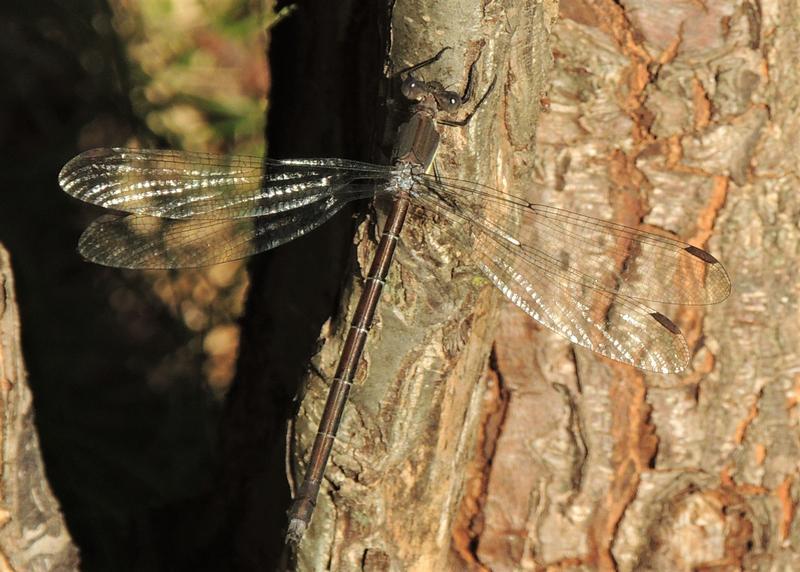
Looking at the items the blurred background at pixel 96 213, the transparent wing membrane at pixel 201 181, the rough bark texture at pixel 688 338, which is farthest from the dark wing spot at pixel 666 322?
the blurred background at pixel 96 213

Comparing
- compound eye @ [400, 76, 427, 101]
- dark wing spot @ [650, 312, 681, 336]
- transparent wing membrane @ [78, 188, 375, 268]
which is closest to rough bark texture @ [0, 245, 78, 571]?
transparent wing membrane @ [78, 188, 375, 268]

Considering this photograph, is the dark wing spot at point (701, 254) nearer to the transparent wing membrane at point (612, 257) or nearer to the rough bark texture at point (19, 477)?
the transparent wing membrane at point (612, 257)

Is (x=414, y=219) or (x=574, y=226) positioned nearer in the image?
(x=414, y=219)

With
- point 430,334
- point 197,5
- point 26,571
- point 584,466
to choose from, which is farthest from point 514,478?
point 197,5

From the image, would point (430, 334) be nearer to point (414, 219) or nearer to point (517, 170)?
point (414, 219)

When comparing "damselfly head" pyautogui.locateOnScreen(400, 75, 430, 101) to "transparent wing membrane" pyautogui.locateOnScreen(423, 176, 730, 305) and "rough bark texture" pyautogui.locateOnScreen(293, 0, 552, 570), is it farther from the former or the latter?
"transparent wing membrane" pyautogui.locateOnScreen(423, 176, 730, 305)

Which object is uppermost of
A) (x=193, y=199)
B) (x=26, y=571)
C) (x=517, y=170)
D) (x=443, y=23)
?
(x=443, y=23)
